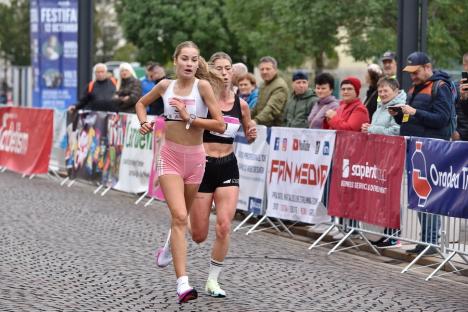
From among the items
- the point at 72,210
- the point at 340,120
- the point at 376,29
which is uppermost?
the point at 376,29

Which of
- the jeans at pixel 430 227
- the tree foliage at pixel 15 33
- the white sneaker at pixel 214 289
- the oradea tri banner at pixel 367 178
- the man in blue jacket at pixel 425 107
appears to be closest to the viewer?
the white sneaker at pixel 214 289

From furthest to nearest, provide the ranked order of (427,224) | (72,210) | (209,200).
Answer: (72,210) < (427,224) < (209,200)

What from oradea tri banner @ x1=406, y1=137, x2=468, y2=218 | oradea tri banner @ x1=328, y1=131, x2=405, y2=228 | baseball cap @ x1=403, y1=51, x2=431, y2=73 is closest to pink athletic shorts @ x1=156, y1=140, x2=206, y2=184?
oradea tri banner @ x1=406, y1=137, x2=468, y2=218

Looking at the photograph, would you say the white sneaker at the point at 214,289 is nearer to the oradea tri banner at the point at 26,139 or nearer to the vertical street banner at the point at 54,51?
the oradea tri banner at the point at 26,139

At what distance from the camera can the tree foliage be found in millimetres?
74250

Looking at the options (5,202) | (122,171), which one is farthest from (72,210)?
(122,171)

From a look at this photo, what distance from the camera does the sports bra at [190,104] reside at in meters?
8.00

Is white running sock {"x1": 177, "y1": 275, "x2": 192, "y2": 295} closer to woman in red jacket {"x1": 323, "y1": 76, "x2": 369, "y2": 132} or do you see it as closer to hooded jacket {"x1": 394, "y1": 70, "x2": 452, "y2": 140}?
hooded jacket {"x1": 394, "y1": 70, "x2": 452, "y2": 140}

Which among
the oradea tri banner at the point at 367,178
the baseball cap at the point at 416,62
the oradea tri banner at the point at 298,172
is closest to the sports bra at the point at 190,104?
the oradea tri banner at the point at 367,178

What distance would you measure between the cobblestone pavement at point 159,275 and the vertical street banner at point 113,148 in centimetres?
365

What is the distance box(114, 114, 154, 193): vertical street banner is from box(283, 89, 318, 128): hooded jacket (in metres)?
3.00

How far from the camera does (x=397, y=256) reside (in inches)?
436

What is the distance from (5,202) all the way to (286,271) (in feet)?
21.5

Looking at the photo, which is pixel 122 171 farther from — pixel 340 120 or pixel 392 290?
pixel 392 290
